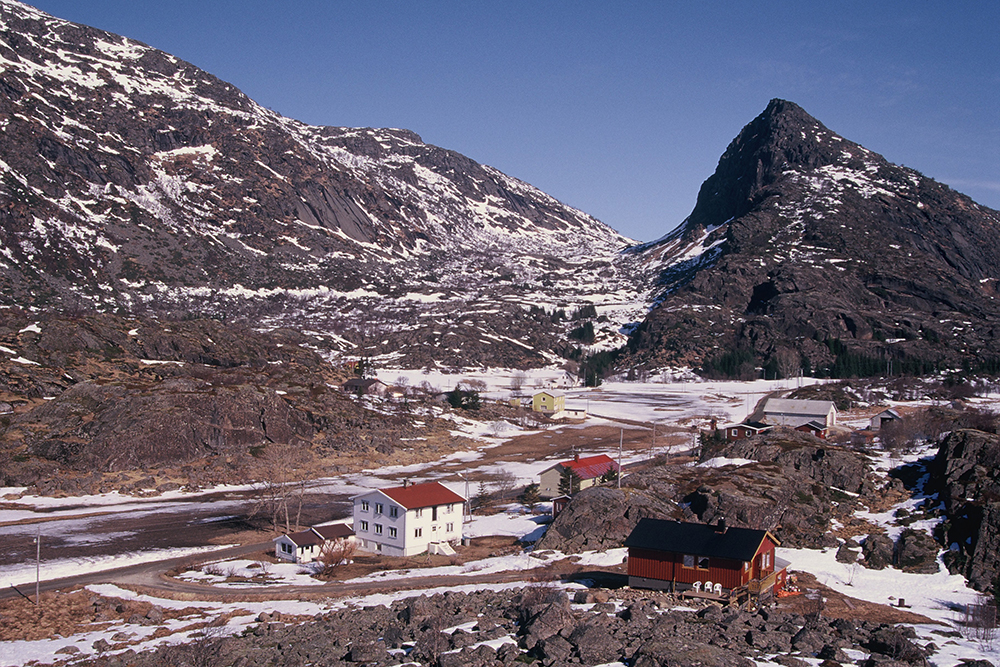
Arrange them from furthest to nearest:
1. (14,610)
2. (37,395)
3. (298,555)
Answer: (37,395) < (298,555) < (14,610)

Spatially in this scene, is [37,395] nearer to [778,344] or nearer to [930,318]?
[778,344]

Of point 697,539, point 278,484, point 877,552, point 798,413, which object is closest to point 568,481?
point 877,552

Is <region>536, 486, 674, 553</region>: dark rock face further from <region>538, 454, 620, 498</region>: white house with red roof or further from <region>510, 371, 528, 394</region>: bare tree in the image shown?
<region>510, 371, 528, 394</region>: bare tree

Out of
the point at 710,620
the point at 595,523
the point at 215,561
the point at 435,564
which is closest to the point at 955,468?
the point at 595,523

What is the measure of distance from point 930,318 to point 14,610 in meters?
204

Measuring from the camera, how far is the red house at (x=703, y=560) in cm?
3906

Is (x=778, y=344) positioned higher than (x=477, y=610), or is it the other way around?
(x=778, y=344)

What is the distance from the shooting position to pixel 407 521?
174ft

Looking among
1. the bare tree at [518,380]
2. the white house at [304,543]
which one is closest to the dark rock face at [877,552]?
the white house at [304,543]

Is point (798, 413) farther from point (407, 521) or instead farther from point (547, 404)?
point (407, 521)

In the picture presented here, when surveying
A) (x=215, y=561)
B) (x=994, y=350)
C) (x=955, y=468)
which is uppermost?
(x=994, y=350)

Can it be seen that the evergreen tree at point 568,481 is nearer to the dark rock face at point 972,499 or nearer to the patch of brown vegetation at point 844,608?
the dark rock face at point 972,499

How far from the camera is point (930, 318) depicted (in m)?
197

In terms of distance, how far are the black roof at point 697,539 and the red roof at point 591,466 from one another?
27.5 meters
